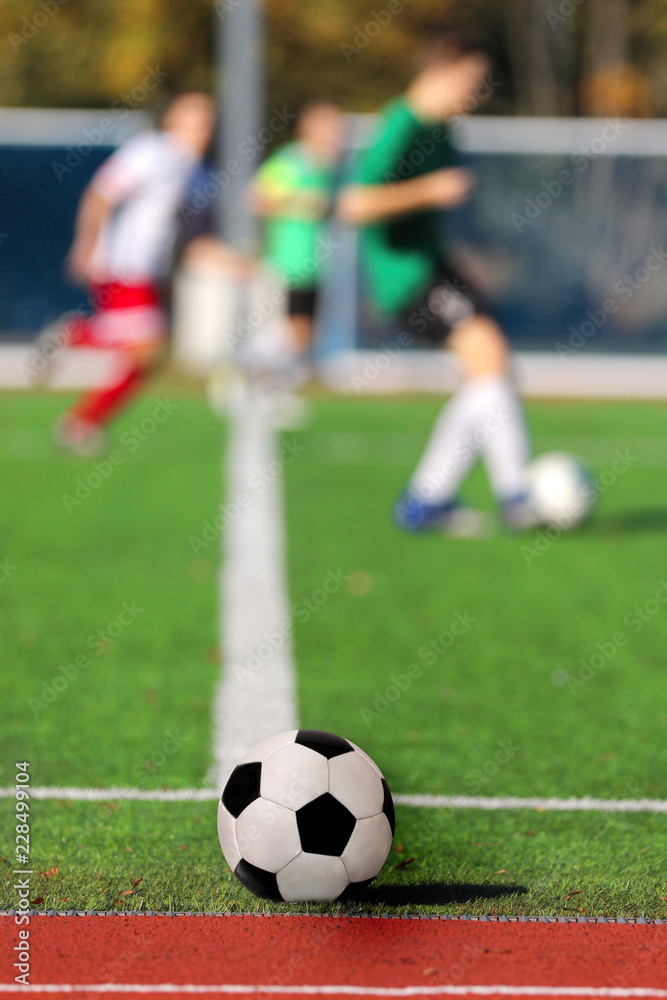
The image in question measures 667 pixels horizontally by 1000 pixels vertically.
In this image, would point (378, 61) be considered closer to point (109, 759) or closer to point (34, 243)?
point (34, 243)

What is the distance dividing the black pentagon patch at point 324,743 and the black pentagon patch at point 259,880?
0.27 metres

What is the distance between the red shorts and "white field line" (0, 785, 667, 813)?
6.03 m

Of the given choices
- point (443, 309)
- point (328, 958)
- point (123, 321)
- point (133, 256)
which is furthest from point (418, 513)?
point (328, 958)

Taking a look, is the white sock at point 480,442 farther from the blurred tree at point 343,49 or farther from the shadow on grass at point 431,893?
the blurred tree at point 343,49

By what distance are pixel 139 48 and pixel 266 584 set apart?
23.5 meters

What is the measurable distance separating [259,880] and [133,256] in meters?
7.16

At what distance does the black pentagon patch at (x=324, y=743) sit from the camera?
271cm

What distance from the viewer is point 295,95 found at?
29562mm

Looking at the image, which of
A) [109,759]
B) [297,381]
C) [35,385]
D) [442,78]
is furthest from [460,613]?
[35,385]

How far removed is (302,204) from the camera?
13.2 meters

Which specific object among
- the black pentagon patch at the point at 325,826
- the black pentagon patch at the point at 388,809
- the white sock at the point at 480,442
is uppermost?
the black pentagon patch at the point at 325,826

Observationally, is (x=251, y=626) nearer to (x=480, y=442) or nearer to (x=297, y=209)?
(x=480, y=442)

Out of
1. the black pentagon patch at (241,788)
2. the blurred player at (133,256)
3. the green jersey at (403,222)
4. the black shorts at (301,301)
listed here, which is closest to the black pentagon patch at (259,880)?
the black pentagon patch at (241,788)

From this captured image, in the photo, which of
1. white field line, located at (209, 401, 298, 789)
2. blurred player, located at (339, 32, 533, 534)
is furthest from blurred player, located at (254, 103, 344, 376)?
blurred player, located at (339, 32, 533, 534)
